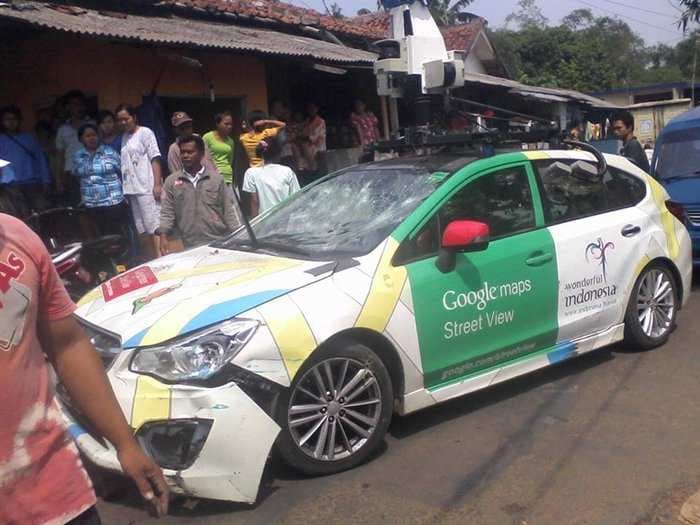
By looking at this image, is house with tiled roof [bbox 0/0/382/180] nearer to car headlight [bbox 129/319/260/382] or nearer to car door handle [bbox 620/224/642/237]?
car headlight [bbox 129/319/260/382]

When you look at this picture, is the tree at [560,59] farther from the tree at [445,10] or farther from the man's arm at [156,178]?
the man's arm at [156,178]

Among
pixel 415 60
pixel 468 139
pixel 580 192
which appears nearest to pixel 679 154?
pixel 415 60

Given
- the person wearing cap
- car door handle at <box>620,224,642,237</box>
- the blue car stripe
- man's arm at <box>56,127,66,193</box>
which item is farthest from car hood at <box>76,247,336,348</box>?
man's arm at <box>56,127,66,193</box>

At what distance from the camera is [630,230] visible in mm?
5676

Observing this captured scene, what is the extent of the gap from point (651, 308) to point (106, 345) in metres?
3.94

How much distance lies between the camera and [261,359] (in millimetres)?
3721

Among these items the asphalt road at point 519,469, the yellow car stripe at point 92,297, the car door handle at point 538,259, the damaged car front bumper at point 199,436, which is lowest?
the asphalt road at point 519,469

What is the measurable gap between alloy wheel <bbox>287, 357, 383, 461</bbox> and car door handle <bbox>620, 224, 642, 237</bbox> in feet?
8.01

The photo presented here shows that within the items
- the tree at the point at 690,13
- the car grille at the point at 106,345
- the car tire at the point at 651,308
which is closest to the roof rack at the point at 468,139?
the car tire at the point at 651,308

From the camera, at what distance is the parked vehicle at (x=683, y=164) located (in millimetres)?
8279

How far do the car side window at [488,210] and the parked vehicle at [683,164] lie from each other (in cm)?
385

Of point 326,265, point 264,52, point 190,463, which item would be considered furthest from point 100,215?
point 190,463

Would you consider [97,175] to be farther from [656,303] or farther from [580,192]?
[656,303]

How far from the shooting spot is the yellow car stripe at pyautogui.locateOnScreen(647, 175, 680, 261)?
601cm
